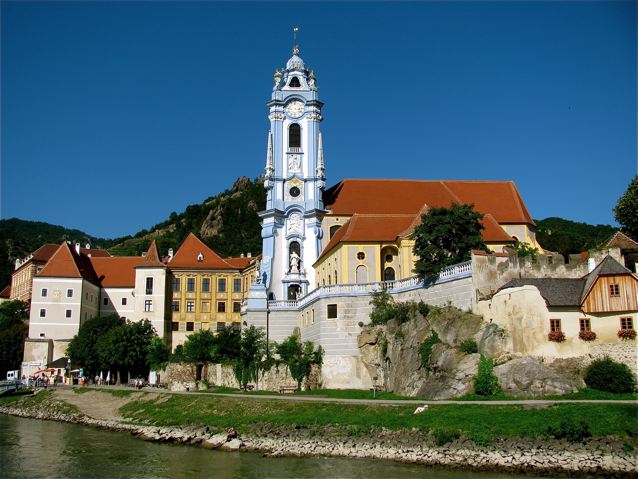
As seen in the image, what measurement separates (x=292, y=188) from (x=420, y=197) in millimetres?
12471

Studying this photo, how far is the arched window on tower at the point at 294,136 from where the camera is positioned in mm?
73094

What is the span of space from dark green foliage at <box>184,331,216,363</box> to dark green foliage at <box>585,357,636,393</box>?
A: 33.3 meters

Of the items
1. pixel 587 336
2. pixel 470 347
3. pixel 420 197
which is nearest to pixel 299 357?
pixel 470 347

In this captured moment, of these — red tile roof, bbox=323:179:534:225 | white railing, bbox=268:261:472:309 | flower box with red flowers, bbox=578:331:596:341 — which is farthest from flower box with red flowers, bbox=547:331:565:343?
red tile roof, bbox=323:179:534:225

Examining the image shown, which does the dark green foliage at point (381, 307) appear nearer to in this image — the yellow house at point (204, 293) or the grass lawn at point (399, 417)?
the grass lawn at point (399, 417)

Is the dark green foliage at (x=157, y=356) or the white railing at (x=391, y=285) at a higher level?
the white railing at (x=391, y=285)

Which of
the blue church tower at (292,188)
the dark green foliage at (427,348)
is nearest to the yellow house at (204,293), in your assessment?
the blue church tower at (292,188)

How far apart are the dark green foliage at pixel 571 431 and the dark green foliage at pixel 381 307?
1996cm

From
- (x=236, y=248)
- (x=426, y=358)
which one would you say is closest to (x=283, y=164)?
(x=426, y=358)

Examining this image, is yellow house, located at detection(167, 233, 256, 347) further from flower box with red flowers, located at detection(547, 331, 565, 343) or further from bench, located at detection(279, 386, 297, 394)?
flower box with red flowers, located at detection(547, 331, 565, 343)

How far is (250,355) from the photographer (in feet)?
192

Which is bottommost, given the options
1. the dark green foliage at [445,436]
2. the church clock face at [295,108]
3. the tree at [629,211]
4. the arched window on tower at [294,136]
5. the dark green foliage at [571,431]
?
the dark green foliage at [445,436]

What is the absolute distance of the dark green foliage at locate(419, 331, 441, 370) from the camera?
1698 inches

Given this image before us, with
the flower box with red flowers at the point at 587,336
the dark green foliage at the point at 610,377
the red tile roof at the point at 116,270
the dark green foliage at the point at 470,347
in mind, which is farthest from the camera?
the red tile roof at the point at 116,270
